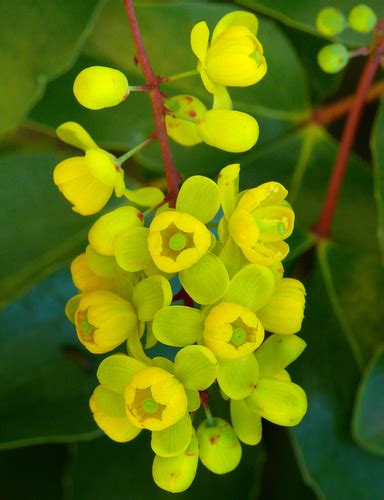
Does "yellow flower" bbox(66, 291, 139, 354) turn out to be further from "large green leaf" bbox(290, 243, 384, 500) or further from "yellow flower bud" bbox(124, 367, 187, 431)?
"large green leaf" bbox(290, 243, 384, 500)

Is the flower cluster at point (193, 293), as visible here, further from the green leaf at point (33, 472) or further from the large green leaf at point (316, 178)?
the green leaf at point (33, 472)

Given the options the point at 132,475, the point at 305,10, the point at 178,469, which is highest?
the point at 305,10

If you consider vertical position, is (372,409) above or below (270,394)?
below

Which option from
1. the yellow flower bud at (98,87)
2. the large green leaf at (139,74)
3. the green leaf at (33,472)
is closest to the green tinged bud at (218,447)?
the yellow flower bud at (98,87)

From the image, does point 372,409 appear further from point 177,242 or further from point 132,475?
point 177,242

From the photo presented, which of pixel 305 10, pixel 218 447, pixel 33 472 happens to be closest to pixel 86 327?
pixel 218 447

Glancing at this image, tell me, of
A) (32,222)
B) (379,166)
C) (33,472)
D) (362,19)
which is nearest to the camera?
(362,19)

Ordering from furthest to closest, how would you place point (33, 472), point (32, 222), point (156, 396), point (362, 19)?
point (33, 472), point (32, 222), point (362, 19), point (156, 396)

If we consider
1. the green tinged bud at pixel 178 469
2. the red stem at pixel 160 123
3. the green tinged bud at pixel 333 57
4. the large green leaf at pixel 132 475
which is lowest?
the large green leaf at pixel 132 475
